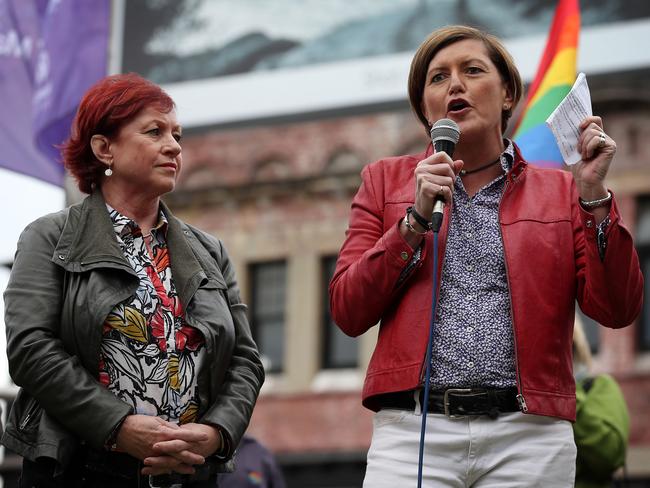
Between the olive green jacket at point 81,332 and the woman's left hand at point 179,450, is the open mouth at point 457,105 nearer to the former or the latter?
the olive green jacket at point 81,332

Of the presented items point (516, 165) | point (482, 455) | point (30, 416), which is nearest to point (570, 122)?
point (516, 165)

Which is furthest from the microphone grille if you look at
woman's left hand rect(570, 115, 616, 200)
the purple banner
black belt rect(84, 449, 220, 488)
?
the purple banner

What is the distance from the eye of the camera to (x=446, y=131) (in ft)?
13.5

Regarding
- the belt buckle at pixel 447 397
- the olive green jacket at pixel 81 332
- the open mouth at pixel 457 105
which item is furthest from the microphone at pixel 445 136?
the olive green jacket at pixel 81 332

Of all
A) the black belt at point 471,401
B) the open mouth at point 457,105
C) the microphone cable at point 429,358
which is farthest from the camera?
the open mouth at point 457,105

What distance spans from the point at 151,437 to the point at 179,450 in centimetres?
9

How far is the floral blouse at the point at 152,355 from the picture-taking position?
427 centimetres

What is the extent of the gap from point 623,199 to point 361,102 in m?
9.65

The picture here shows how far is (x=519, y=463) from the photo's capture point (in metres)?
4.03

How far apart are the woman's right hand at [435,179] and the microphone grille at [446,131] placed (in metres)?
0.09

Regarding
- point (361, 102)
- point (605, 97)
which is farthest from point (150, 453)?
point (605, 97)

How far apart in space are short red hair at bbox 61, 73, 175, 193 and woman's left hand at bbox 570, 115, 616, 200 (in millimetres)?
1349

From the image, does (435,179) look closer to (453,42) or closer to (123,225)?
(453,42)

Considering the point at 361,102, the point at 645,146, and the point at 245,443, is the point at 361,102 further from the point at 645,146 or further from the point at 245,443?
the point at 645,146
